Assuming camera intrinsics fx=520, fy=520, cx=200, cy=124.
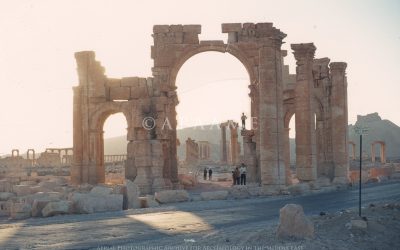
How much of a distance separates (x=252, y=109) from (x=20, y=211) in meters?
16.2

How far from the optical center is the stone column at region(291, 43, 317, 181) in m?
23.8

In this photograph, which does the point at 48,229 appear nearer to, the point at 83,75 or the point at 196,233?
the point at 196,233

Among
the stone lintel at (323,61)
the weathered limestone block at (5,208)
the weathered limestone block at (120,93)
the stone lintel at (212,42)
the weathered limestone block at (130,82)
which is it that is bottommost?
the weathered limestone block at (5,208)

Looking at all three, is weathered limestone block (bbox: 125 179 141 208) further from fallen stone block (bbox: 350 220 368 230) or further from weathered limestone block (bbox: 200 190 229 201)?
fallen stone block (bbox: 350 220 368 230)

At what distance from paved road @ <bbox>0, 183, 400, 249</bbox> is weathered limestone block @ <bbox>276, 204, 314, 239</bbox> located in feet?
6.34

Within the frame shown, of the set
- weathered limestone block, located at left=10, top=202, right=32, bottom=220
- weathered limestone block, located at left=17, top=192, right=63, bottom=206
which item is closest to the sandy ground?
weathered limestone block, located at left=10, top=202, right=32, bottom=220

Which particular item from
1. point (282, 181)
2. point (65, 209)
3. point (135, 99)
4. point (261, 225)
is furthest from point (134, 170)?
point (261, 225)

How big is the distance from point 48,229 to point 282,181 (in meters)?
11.8

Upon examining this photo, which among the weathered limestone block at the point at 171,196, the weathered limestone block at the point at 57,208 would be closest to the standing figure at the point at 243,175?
the weathered limestone block at the point at 171,196

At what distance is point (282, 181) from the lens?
2127 centimetres

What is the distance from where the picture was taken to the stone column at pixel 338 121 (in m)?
27.8

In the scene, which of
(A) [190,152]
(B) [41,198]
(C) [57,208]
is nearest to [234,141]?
(A) [190,152]

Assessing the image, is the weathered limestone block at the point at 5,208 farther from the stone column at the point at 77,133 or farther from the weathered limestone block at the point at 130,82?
the weathered limestone block at the point at 130,82

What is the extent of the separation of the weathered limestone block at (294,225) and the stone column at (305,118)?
1466 centimetres
